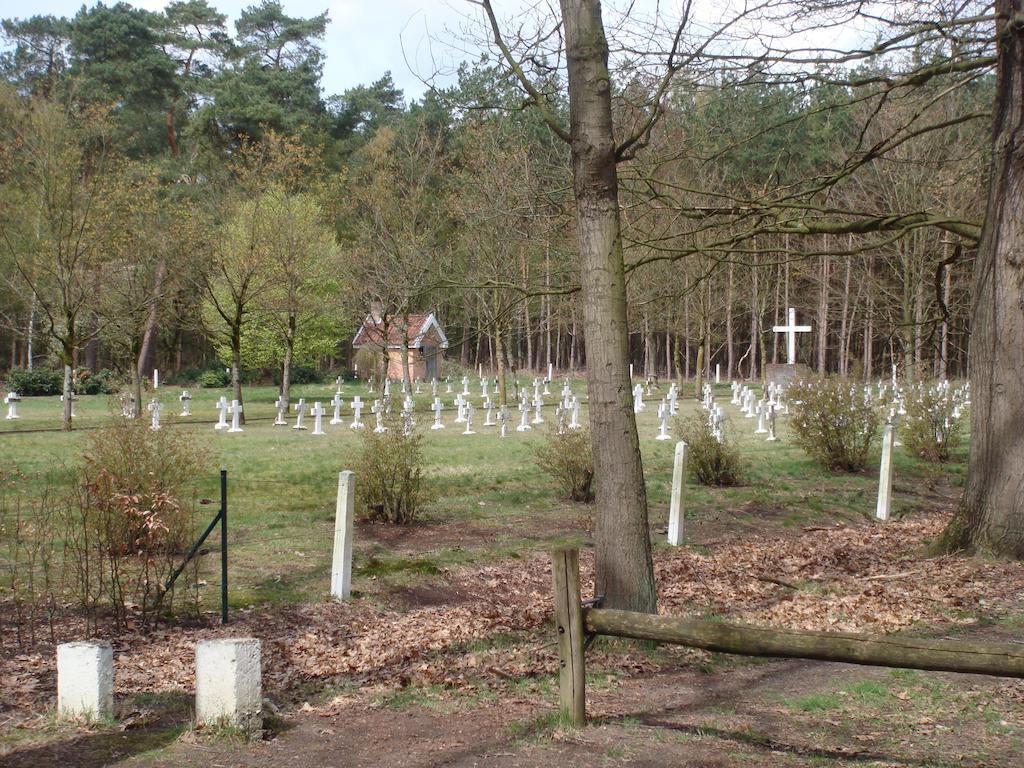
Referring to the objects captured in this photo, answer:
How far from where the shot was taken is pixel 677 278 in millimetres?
29609

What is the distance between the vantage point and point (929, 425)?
1852 cm

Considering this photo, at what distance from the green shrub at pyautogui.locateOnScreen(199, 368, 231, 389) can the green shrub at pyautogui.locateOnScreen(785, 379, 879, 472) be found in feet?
110

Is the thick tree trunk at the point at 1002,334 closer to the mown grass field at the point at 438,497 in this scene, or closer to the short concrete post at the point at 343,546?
the mown grass field at the point at 438,497

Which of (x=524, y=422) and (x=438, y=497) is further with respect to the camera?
(x=524, y=422)

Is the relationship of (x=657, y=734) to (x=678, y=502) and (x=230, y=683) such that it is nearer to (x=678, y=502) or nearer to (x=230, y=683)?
(x=230, y=683)

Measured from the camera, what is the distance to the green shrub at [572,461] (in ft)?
45.3

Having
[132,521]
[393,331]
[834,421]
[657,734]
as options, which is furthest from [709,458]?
[393,331]

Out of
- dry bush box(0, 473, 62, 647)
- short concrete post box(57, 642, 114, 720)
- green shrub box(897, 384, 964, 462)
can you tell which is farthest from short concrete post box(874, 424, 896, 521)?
short concrete post box(57, 642, 114, 720)

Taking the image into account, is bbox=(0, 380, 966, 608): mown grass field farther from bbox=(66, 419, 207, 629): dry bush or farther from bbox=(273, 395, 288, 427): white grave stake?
bbox=(273, 395, 288, 427): white grave stake

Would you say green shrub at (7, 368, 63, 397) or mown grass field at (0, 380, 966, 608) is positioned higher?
green shrub at (7, 368, 63, 397)

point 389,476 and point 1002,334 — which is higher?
point 1002,334

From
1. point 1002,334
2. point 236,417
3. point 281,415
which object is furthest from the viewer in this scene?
point 281,415

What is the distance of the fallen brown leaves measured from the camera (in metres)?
6.30

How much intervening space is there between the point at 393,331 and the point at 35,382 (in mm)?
15148
